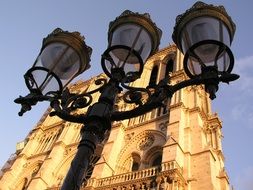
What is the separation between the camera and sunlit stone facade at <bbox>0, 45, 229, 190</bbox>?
14328 millimetres

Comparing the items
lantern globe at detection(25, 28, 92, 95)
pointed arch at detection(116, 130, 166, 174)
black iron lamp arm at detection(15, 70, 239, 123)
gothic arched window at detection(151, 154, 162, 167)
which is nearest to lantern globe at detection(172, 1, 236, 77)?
black iron lamp arm at detection(15, 70, 239, 123)

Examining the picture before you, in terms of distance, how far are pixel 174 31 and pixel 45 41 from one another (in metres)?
1.97

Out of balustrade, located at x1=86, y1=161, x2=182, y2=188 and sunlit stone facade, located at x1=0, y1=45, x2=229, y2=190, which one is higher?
sunlit stone facade, located at x1=0, y1=45, x2=229, y2=190

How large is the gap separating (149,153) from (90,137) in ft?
46.4

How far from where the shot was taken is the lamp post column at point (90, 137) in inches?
135

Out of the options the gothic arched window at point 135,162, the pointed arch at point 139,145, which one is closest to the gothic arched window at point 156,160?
the pointed arch at point 139,145

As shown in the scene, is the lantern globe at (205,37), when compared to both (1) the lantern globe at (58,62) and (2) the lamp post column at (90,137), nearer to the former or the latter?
(2) the lamp post column at (90,137)

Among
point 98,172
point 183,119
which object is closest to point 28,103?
point 98,172

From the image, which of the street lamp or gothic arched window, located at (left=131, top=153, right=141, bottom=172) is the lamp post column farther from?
gothic arched window, located at (left=131, top=153, right=141, bottom=172)

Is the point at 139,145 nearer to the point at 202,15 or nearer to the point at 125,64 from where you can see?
the point at 125,64

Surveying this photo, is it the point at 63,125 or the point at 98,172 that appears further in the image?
the point at 63,125

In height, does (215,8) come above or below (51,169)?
below

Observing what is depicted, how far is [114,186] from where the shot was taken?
14.9 meters

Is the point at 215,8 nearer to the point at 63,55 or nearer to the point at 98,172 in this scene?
the point at 63,55
